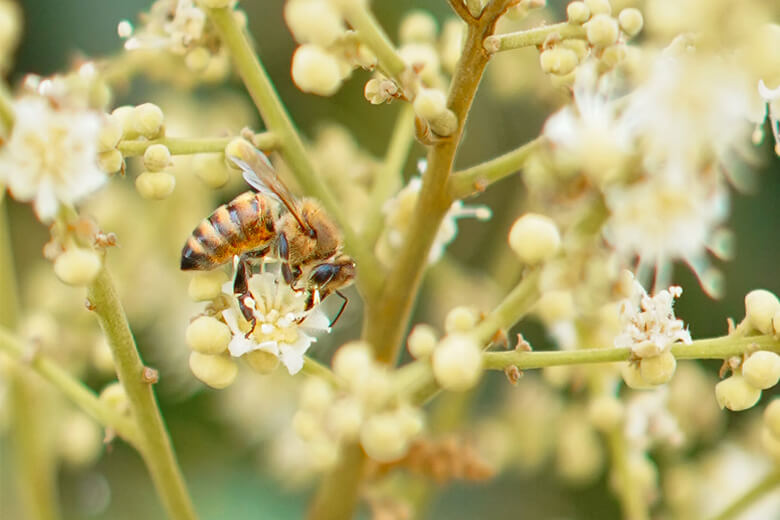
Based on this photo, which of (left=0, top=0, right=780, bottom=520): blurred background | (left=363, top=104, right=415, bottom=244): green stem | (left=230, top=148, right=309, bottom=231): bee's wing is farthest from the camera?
(left=0, top=0, right=780, bottom=520): blurred background

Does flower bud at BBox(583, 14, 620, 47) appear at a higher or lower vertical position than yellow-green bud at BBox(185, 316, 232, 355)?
higher

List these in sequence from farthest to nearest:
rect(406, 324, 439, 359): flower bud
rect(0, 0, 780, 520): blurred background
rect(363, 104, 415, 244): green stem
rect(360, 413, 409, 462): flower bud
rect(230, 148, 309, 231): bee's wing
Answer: rect(0, 0, 780, 520): blurred background < rect(363, 104, 415, 244): green stem < rect(230, 148, 309, 231): bee's wing < rect(406, 324, 439, 359): flower bud < rect(360, 413, 409, 462): flower bud

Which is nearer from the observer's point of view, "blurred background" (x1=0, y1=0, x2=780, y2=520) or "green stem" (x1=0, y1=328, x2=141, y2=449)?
"green stem" (x1=0, y1=328, x2=141, y2=449)

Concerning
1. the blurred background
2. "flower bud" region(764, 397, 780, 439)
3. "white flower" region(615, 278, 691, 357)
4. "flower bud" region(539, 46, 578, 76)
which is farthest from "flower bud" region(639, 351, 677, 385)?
the blurred background

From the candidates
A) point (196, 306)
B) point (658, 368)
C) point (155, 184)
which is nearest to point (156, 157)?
point (155, 184)

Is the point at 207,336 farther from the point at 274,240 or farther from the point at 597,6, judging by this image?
the point at 597,6

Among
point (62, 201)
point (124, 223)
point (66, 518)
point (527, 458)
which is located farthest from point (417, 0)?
point (62, 201)

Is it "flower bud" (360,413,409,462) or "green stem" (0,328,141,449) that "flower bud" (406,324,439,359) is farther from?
"green stem" (0,328,141,449)
